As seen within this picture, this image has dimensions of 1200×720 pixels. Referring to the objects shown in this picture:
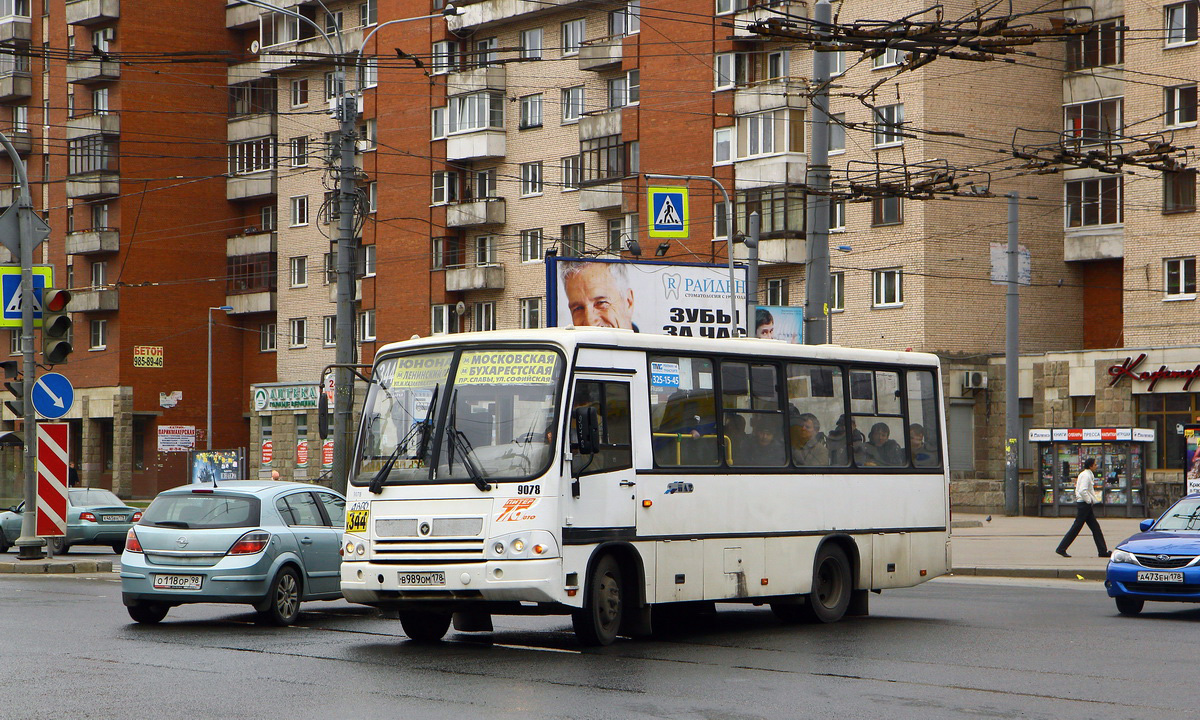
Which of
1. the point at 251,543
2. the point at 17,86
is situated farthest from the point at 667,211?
the point at 17,86

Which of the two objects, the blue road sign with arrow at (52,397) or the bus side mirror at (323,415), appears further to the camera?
the blue road sign with arrow at (52,397)

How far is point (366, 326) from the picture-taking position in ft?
212

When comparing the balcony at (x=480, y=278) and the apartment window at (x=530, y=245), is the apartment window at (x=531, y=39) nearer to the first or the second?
the apartment window at (x=530, y=245)

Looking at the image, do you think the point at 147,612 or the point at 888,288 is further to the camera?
the point at 888,288

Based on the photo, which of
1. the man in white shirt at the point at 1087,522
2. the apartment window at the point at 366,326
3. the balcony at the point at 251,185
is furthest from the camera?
the balcony at the point at 251,185

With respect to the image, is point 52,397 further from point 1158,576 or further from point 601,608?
point 1158,576

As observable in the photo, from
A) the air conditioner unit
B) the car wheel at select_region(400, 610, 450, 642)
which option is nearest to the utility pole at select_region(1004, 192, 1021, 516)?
the air conditioner unit

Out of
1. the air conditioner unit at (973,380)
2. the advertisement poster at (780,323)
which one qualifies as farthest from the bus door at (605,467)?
the air conditioner unit at (973,380)

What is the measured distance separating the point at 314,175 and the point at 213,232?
21.2 feet

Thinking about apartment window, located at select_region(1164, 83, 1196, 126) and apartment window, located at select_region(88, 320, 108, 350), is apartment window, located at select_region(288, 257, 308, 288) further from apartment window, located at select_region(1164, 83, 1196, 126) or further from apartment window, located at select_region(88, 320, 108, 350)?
apartment window, located at select_region(1164, 83, 1196, 126)

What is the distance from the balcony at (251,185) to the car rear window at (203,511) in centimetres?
5173

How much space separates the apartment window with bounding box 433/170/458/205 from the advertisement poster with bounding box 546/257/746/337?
29.1 m

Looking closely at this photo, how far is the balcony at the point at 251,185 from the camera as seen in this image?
67.2 meters

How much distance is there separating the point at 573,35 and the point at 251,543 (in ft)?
144
